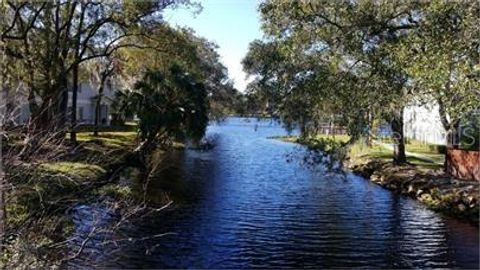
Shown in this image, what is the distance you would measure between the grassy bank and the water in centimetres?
63

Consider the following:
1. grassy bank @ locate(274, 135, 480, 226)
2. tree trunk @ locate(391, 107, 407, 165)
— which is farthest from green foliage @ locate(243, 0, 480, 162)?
tree trunk @ locate(391, 107, 407, 165)

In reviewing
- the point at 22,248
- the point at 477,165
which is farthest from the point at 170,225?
the point at 477,165

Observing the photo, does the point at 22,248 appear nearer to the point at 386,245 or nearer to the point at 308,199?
the point at 386,245

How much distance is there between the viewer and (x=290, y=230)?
54.4ft

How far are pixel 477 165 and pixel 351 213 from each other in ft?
20.4

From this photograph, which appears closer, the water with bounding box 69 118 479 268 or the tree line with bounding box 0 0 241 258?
the water with bounding box 69 118 479 268

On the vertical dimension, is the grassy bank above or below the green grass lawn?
below

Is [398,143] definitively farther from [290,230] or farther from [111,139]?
[111,139]

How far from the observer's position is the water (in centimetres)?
1337

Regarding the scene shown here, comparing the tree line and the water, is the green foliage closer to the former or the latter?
the water

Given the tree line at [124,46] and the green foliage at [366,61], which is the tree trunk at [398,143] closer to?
the green foliage at [366,61]

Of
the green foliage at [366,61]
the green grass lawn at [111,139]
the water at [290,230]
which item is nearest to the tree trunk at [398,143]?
the water at [290,230]

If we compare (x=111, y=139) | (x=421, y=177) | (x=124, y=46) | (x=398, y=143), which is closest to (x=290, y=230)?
(x=421, y=177)

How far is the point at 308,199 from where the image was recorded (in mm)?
22203
